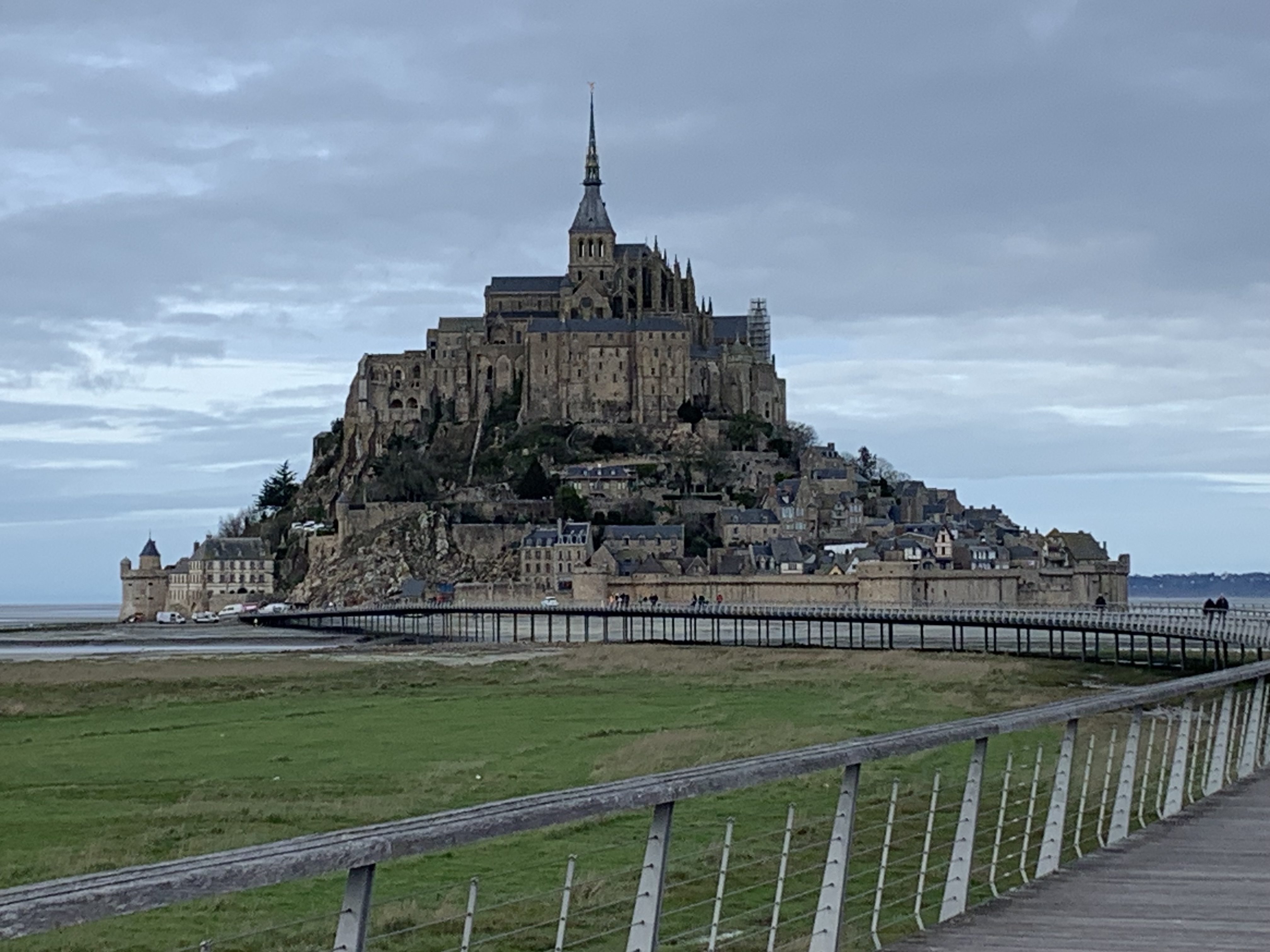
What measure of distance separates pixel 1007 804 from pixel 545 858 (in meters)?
4.45

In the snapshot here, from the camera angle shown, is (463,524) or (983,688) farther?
(463,524)

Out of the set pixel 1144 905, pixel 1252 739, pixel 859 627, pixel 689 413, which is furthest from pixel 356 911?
pixel 689 413

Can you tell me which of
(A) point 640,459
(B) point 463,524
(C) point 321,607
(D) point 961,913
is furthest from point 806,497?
(D) point 961,913

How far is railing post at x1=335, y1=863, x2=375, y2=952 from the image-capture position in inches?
188

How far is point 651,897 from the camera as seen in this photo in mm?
6113

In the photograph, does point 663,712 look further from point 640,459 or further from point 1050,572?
point 640,459

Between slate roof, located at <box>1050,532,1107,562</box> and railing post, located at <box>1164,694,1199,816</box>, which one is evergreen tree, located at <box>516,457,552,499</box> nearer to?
slate roof, located at <box>1050,532,1107,562</box>

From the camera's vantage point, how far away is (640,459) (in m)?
131

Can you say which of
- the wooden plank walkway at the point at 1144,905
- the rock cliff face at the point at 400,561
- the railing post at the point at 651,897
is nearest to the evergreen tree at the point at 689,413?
the rock cliff face at the point at 400,561

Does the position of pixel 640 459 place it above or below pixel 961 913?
above

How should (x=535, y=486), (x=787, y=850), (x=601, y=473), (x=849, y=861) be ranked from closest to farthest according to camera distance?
(x=787, y=850), (x=849, y=861), (x=601, y=473), (x=535, y=486)

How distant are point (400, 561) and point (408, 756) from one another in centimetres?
9863

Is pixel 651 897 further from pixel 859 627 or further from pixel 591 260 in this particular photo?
pixel 591 260

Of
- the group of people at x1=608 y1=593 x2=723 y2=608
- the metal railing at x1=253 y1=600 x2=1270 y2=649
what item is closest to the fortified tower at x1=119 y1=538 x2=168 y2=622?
the metal railing at x1=253 y1=600 x2=1270 y2=649
